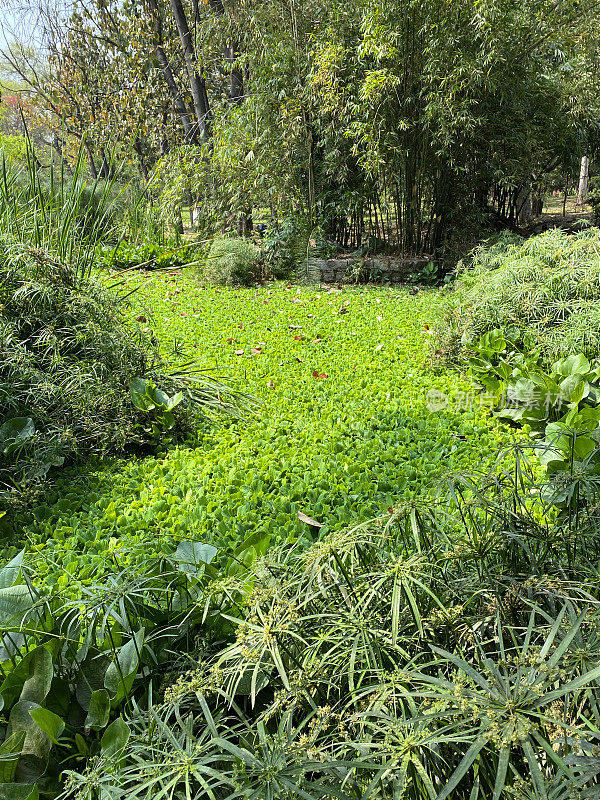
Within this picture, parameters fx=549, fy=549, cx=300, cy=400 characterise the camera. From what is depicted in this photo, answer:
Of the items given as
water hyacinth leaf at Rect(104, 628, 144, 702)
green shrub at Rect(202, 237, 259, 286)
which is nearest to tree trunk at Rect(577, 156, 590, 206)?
green shrub at Rect(202, 237, 259, 286)

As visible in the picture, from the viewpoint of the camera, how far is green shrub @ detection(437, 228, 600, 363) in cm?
308

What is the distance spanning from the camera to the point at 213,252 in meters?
6.59

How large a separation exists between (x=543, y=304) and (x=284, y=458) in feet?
6.45

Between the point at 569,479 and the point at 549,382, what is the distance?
1.62 meters

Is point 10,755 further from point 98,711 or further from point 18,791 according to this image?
point 98,711

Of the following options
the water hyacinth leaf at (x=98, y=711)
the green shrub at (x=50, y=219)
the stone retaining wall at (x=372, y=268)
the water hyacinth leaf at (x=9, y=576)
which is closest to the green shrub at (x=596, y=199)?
the stone retaining wall at (x=372, y=268)

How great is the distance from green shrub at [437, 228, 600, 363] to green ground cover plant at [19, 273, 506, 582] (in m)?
0.36

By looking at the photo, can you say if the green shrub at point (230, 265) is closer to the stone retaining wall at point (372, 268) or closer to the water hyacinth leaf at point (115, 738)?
the stone retaining wall at point (372, 268)

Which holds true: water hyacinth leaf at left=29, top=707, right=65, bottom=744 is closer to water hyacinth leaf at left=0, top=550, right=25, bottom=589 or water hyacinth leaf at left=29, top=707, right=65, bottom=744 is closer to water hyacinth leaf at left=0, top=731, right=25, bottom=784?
water hyacinth leaf at left=0, top=731, right=25, bottom=784

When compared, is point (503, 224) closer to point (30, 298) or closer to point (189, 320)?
point (189, 320)

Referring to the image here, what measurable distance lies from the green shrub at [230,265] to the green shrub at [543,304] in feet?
10.5

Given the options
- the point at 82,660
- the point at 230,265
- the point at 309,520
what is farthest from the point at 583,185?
the point at 82,660

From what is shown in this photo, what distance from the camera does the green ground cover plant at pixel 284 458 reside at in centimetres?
204

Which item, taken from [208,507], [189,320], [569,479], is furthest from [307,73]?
[569,479]
